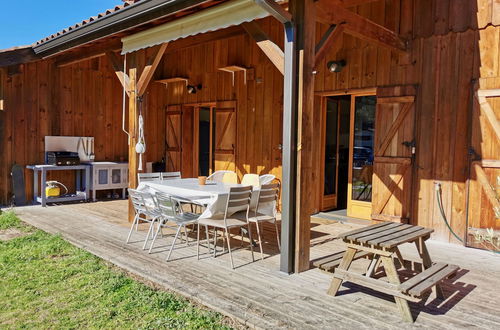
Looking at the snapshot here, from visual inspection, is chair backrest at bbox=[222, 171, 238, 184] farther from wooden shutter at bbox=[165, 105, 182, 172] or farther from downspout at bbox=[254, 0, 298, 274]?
wooden shutter at bbox=[165, 105, 182, 172]

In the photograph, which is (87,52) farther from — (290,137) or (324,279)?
(324,279)

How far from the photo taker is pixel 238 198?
13.1 ft

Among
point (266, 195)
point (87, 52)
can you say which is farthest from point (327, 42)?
point (87, 52)

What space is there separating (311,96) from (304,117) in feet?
0.71

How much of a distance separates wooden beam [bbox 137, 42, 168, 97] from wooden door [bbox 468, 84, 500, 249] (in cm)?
400

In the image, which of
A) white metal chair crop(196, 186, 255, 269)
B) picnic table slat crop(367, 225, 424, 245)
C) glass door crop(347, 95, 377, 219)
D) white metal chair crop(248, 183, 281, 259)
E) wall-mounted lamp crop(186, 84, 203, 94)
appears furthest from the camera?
wall-mounted lamp crop(186, 84, 203, 94)

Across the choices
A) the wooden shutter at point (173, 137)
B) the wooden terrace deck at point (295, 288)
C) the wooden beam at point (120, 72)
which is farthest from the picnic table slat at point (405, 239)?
the wooden shutter at point (173, 137)

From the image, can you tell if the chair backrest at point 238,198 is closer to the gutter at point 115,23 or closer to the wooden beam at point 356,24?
the wooden beam at point 356,24

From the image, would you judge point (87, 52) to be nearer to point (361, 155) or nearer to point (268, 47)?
point (268, 47)

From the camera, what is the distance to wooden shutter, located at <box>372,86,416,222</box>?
526 centimetres

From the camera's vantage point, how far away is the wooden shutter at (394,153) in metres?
5.26

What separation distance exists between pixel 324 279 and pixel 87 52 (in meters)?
5.45

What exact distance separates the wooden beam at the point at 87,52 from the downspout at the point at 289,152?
3339 mm

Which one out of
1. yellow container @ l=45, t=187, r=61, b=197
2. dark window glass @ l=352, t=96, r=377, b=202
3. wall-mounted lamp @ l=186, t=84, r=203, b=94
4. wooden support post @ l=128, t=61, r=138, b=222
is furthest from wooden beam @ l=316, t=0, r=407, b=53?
yellow container @ l=45, t=187, r=61, b=197
